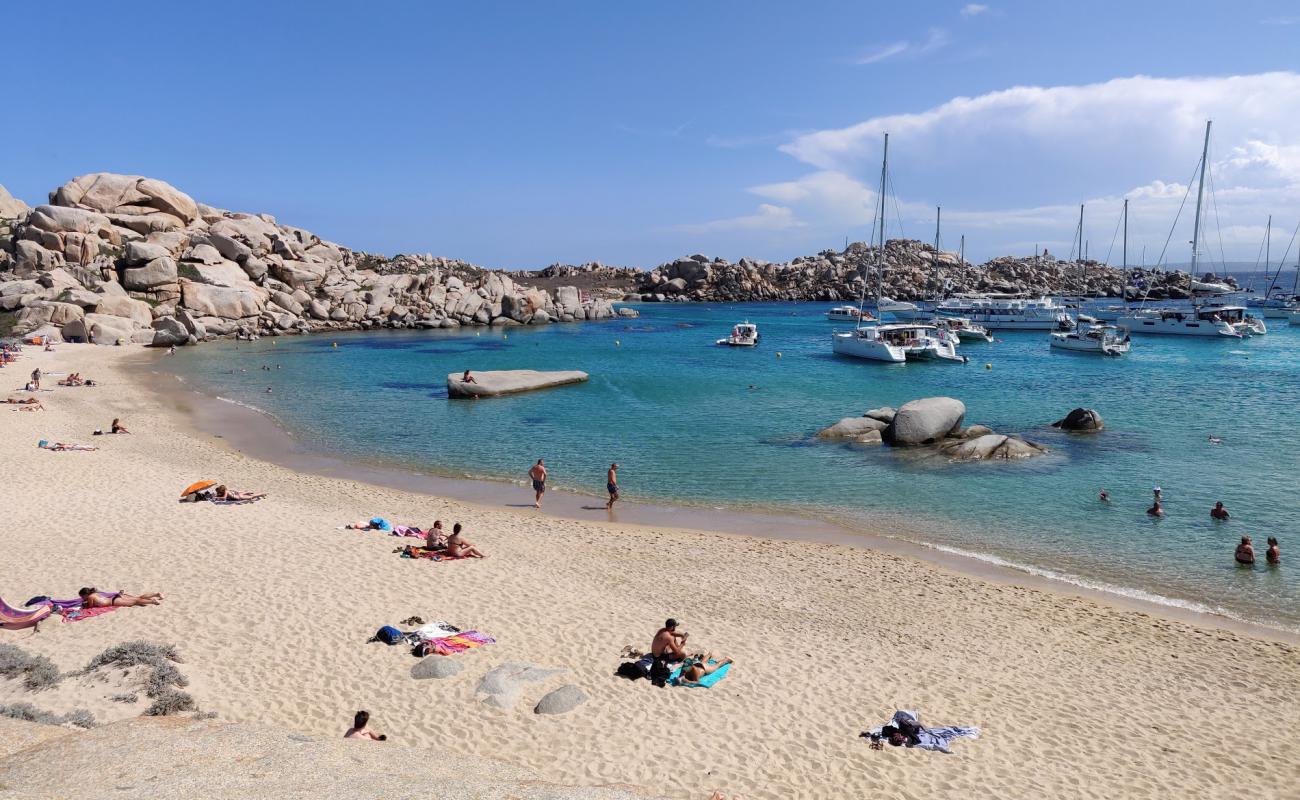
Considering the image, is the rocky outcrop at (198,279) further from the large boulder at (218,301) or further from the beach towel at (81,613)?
the beach towel at (81,613)

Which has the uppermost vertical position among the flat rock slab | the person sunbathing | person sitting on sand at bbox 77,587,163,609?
the flat rock slab

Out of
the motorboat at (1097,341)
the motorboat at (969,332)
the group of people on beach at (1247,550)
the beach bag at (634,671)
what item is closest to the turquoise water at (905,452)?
the group of people on beach at (1247,550)

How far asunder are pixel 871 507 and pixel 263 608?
51.7ft

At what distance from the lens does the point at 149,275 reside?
225 feet

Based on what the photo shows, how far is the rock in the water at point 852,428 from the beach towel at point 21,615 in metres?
25.0

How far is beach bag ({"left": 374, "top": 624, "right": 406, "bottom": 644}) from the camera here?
1218 centimetres

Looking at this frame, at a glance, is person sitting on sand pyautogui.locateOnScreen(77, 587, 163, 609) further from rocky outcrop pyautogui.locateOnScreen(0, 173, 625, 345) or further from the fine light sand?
rocky outcrop pyautogui.locateOnScreen(0, 173, 625, 345)

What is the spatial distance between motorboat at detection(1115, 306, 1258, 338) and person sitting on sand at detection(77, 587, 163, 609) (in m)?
76.3

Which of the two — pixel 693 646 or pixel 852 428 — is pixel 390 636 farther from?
pixel 852 428

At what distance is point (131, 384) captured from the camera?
43469mm

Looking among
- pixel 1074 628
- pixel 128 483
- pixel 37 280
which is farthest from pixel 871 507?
pixel 37 280

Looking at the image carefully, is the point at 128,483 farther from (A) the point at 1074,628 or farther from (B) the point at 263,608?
(A) the point at 1074,628

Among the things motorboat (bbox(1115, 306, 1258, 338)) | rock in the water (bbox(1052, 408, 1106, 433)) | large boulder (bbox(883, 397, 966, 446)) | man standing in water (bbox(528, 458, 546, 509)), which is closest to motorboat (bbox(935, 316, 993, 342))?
motorboat (bbox(1115, 306, 1258, 338))

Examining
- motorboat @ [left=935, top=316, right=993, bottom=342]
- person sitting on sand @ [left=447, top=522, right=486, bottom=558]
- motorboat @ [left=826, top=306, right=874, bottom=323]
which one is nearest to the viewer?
person sitting on sand @ [left=447, top=522, right=486, bottom=558]
